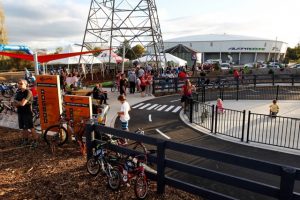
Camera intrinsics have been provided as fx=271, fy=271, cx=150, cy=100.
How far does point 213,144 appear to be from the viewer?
370 inches

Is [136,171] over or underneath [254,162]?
underneath

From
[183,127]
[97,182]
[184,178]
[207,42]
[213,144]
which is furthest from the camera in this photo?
[207,42]

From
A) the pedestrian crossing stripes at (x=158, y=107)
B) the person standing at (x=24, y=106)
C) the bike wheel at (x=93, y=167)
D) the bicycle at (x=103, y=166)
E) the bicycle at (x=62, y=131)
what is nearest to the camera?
the bicycle at (x=103, y=166)

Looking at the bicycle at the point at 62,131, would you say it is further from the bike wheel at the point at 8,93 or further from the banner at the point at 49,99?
the bike wheel at the point at 8,93

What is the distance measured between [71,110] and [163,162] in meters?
4.67

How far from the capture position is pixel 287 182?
379cm

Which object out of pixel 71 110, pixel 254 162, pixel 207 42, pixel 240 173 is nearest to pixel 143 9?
pixel 71 110

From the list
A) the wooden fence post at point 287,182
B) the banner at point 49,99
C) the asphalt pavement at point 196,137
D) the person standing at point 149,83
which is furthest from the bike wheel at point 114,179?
the person standing at point 149,83

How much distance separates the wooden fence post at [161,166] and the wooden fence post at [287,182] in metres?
2.06

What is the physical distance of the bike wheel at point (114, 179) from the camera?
5402mm

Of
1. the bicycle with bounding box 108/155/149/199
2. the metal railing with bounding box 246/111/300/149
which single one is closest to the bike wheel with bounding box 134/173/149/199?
the bicycle with bounding box 108/155/149/199

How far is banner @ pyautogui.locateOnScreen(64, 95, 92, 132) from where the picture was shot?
8391 millimetres

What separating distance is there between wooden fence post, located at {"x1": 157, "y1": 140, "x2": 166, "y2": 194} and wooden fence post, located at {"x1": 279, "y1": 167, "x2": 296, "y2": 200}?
2.06 metres

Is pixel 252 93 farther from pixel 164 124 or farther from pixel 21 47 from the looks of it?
pixel 21 47
